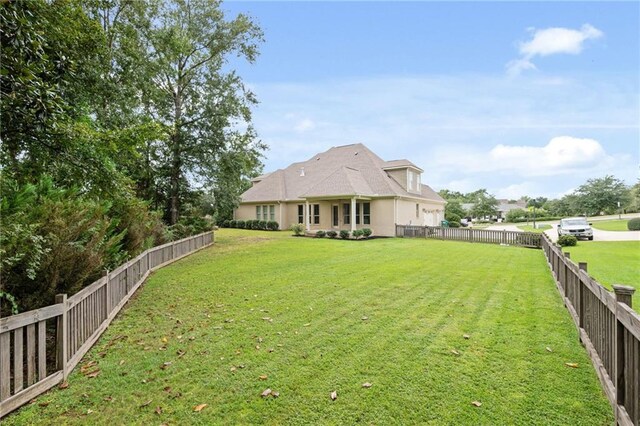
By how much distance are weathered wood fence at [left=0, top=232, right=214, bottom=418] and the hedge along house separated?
55.9ft

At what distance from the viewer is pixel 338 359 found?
13.7 ft

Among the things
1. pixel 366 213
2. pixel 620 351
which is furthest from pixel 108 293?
pixel 366 213

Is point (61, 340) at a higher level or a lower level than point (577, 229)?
lower

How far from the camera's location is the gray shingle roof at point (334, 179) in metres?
22.7

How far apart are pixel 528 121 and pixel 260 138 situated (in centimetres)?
1748

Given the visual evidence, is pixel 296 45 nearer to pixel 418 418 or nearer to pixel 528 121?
pixel 528 121

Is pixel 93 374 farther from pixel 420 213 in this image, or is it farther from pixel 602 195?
pixel 602 195

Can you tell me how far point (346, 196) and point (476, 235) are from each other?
845 cm

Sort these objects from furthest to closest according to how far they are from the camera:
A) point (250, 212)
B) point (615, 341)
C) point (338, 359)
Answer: point (250, 212) → point (338, 359) → point (615, 341)

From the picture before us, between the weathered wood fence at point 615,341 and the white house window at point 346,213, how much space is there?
18.9m

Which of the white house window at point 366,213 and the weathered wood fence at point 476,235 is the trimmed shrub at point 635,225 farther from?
the white house window at point 366,213

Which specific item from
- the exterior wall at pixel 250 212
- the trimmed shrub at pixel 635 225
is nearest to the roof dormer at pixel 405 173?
the exterior wall at pixel 250 212

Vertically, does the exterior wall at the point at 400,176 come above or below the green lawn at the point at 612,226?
above

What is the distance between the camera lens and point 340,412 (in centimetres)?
312
